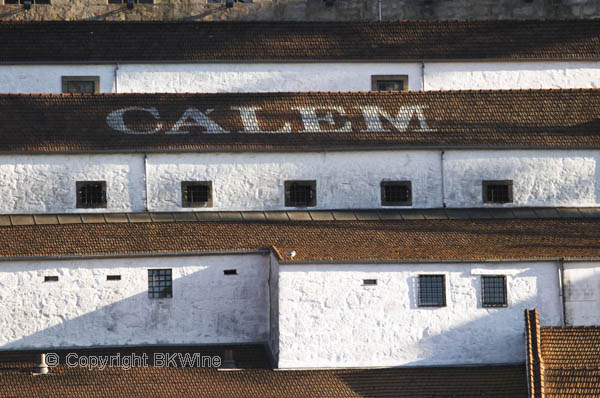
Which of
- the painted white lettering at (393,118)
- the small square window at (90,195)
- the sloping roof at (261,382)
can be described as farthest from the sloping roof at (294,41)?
the sloping roof at (261,382)

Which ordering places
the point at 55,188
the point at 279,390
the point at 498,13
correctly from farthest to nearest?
the point at 498,13 < the point at 55,188 < the point at 279,390

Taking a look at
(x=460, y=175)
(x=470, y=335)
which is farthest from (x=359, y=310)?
(x=460, y=175)

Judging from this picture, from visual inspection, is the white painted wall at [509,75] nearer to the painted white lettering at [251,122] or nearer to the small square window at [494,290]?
the painted white lettering at [251,122]

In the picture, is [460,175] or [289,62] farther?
[289,62]

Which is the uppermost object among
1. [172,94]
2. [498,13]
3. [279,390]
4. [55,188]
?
[498,13]

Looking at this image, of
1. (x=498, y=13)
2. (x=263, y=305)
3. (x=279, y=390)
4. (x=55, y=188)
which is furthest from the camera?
(x=498, y=13)

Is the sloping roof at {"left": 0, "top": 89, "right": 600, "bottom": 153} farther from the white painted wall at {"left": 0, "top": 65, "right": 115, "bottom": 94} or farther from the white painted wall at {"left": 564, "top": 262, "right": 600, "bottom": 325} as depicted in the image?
the white painted wall at {"left": 564, "top": 262, "right": 600, "bottom": 325}

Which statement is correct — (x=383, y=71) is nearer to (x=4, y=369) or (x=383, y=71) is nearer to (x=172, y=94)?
(x=172, y=94)

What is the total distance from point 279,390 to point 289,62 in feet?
75.8

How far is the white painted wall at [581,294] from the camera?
193 feet

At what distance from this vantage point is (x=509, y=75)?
74.7m

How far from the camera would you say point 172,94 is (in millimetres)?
68562

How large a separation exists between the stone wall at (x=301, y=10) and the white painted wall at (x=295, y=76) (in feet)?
17.9

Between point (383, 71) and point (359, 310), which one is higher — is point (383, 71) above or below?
above
